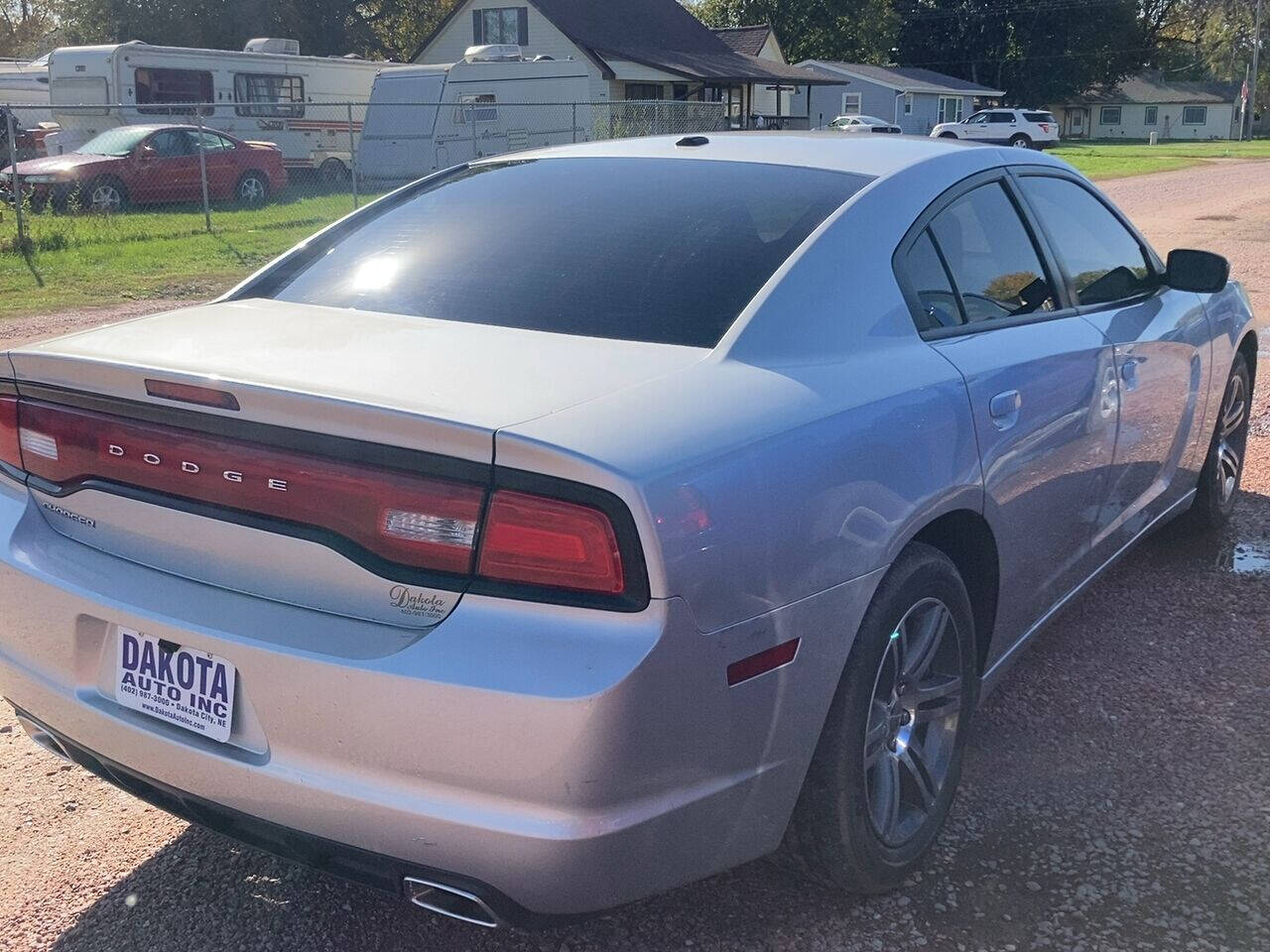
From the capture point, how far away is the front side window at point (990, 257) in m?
3.27

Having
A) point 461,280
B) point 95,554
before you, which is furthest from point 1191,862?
point 95,554

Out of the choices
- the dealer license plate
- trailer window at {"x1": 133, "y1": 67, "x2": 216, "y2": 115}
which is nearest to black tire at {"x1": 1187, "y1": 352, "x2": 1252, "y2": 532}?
the dealer license plate

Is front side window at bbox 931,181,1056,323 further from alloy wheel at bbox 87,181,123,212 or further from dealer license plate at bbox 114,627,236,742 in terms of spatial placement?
alloy wheel at bbox 87,181,123,212

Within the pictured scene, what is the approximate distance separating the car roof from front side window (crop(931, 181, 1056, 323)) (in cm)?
15

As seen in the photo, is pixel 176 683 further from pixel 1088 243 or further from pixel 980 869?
pixel 1088 243

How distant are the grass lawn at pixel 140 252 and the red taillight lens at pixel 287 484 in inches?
392

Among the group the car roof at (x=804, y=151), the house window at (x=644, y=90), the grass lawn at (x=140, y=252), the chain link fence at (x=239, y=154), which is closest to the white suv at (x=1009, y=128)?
the house window at (x=644, y=90)

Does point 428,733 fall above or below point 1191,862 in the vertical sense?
above

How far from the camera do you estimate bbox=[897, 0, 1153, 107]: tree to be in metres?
68.1

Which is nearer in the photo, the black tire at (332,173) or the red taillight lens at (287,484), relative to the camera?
the red taillight lens at (287,484)

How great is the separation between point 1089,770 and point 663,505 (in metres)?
1.85

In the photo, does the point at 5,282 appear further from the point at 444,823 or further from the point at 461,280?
the point at 444,823

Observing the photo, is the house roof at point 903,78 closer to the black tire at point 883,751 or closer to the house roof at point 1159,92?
the house roof at point 1159,92

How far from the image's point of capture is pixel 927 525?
2799 millimetres
